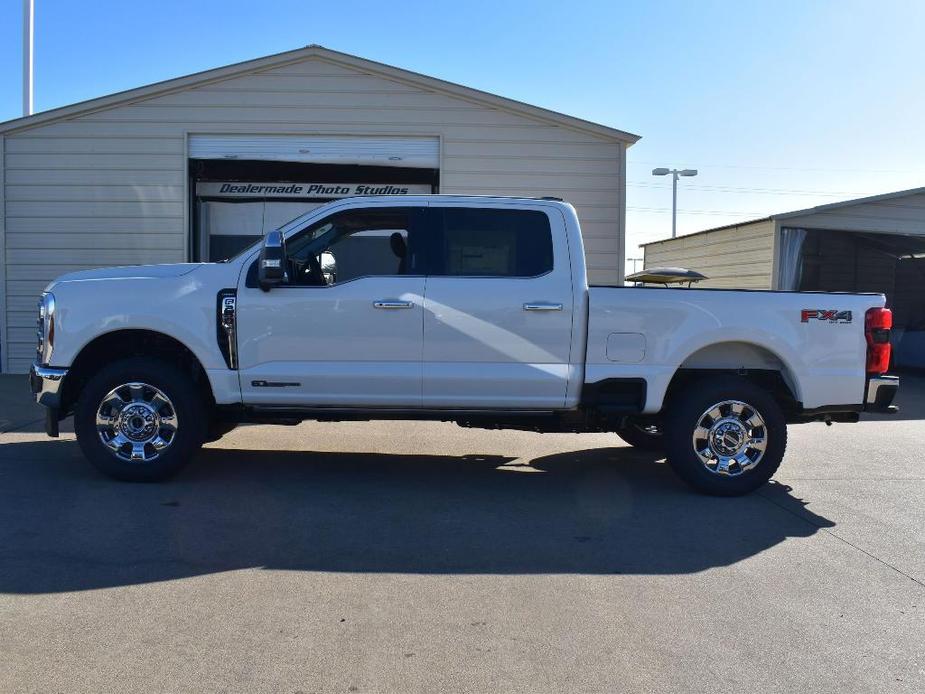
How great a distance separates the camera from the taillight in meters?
6.11

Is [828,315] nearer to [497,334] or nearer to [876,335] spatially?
[876,335]

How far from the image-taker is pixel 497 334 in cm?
596

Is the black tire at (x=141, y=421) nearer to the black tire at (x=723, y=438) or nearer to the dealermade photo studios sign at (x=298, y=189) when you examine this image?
the black tire at (x=723, y=438)

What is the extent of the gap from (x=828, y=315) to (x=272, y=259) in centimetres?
416

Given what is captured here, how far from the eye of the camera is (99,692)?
3.11 m

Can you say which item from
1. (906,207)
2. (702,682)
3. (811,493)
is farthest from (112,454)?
(906,207)

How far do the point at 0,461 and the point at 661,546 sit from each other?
551 cm

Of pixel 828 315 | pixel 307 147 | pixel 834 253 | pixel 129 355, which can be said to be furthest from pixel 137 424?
pixel 834 253

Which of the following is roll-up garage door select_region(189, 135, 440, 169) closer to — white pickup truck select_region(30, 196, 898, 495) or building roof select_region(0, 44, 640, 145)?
building roof select_region(0, 44, 640, 145)

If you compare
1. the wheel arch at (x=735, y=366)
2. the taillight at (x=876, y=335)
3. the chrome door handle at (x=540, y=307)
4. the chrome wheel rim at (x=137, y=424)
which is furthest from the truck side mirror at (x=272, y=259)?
the taillight at (x=876, y=335)

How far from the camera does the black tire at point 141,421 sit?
6.02 m

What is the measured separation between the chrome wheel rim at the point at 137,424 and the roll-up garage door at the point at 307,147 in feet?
23.7

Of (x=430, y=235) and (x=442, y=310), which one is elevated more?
(x=430, y=235)

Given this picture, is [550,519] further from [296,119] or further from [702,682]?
[296,119]
